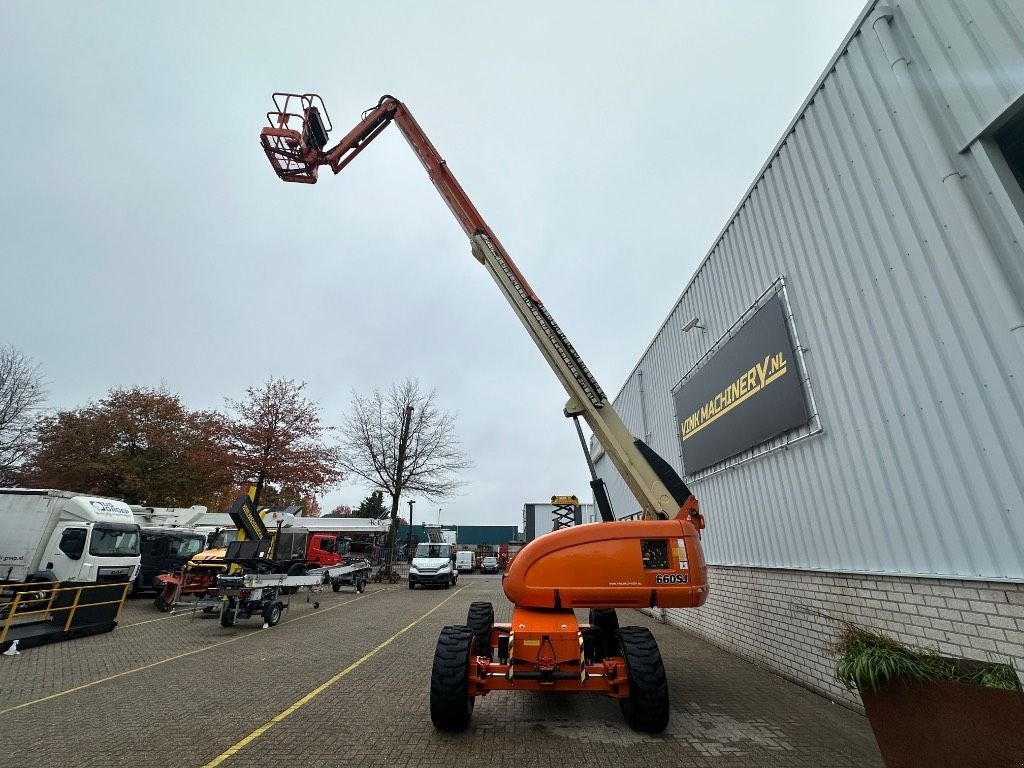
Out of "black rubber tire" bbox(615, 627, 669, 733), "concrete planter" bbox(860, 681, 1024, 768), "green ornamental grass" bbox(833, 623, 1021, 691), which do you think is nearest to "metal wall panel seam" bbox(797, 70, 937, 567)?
"green ornamental grass" bbox(833, 623, 1021, 691)

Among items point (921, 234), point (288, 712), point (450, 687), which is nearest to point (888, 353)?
point (921, 234)

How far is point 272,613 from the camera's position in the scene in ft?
39.1

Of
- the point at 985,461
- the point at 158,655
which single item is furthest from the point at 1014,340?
the point at 158,655

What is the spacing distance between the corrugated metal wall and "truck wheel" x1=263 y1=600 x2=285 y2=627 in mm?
11202

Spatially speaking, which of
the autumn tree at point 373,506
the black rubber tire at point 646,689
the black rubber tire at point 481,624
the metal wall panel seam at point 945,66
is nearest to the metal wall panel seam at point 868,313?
the metal wall panel seam at point 945,66

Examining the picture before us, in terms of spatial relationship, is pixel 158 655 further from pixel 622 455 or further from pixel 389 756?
pixel 622 455

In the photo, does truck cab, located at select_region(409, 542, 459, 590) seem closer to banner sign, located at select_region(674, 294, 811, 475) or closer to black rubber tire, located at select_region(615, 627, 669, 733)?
banner sign, located at select_region(674, 294, 811, 475)

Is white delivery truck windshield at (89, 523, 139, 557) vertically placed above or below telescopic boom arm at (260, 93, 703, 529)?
below

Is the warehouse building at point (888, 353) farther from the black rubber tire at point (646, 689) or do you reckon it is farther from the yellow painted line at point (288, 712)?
the yellow painted line at point (288, 712)

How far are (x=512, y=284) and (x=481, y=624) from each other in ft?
16.5

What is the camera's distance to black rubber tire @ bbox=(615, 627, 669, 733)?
15.2 ft

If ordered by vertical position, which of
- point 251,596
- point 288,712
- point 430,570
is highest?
point 430,570

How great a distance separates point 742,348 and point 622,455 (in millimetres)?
2836

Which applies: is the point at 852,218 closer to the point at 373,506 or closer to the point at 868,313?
the point at 868,313
